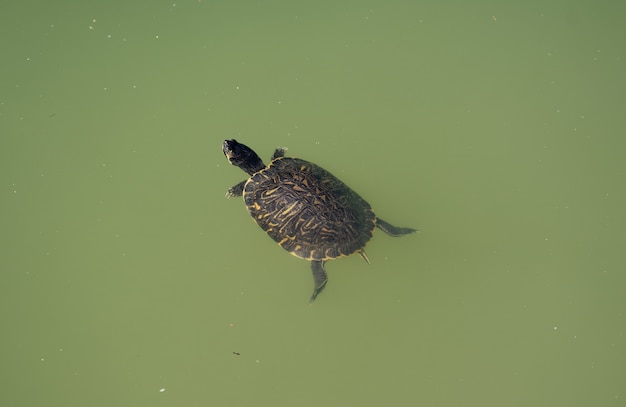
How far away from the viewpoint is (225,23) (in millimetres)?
3277

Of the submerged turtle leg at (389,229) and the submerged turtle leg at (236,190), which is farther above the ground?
the submerged turtle leg at (389,229)

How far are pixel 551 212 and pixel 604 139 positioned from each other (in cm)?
62

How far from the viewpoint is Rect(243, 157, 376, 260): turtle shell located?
2.60 metres

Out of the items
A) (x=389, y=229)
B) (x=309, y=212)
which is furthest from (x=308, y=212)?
(x=389, y=229)

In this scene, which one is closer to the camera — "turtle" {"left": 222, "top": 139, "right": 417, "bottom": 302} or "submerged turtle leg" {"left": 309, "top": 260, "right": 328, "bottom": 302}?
"turtle" {"left": 222, "top": 139, "right": 417, "bottom": 302}

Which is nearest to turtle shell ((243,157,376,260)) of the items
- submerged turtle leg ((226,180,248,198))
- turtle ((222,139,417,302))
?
turtle ((222,139,417,302))

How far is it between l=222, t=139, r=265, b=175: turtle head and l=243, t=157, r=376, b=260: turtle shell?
162 mm

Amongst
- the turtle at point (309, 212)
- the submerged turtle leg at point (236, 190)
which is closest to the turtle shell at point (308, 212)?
the turtle at point (309, 212)

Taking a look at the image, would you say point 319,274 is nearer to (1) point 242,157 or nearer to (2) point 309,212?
(2) point 309,212

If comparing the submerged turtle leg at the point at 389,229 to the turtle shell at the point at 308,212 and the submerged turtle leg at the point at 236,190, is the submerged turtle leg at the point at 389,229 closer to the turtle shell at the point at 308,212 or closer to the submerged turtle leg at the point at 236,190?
the turtle shell at the point at 308,212

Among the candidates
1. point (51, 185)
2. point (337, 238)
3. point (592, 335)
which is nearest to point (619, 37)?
point (592, 335)

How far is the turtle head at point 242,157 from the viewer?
9.36 ft

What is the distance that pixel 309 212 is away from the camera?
2592 millimetres

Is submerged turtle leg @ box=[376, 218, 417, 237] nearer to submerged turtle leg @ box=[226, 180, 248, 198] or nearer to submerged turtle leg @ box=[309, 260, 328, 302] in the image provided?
submerged turtle leg @ box=[309, 260, 328, 302]
